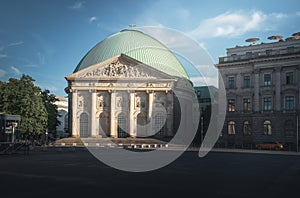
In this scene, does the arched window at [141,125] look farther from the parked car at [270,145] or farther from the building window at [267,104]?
the building window at [267,104]

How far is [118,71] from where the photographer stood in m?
71.4

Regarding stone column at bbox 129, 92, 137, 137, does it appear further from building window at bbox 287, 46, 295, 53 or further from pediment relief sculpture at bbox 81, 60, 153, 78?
building window at bbox 287, 46, 295, 53

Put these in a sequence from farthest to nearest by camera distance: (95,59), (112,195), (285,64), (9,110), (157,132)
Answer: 1. (95,59)
2. (157,132)
3. (285,64)
4. (9,110)
5. (112,195)

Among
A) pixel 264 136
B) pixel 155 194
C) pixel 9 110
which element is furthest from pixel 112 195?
pixel 264 136

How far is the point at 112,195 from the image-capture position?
13.2 m

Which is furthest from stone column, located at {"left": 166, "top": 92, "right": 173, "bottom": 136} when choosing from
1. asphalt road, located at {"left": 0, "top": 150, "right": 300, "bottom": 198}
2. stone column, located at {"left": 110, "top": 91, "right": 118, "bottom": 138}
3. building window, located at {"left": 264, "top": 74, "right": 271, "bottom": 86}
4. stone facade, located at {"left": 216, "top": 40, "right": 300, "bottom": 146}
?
asphalt road, located at {"left": 0, "top": 150, "right": 300, "bottom": 198}

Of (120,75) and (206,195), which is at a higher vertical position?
(120,75)

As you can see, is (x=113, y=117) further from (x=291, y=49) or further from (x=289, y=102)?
(x=291, y=49)

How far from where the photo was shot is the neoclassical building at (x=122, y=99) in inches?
2785

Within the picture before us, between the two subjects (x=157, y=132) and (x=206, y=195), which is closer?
(x=206, y=195)

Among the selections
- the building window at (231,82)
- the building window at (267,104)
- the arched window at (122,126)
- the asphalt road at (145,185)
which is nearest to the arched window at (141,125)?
the arched window at (122,126)

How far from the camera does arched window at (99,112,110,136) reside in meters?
71.8

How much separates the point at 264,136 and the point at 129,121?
2734cm

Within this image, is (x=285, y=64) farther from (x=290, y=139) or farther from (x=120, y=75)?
(x=120, y=75)
